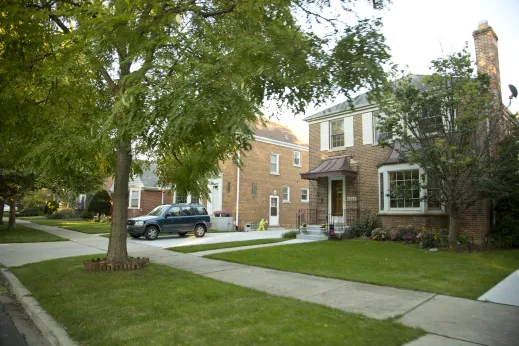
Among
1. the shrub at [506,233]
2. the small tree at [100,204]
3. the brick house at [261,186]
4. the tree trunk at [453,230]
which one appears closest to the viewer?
the tree trunk at [453,230]

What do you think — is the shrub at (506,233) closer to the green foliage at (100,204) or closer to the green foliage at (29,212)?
the green foliage at (100,204)

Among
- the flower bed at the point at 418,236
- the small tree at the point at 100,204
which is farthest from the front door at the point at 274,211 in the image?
the small tree at the point at 100,204

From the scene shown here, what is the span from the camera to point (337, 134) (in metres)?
17.5

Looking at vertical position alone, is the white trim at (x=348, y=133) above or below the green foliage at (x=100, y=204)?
above

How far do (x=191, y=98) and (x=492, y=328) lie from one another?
4793mm

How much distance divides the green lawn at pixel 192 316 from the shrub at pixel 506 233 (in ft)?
31.9

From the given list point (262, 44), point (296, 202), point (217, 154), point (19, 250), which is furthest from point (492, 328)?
point (296, 202)

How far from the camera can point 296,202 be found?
28.1 meters

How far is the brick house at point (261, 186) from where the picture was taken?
2406cm

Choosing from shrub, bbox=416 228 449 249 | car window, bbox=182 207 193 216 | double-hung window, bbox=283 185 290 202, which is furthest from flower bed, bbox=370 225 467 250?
double-hung window, bbox=283 185 290 202

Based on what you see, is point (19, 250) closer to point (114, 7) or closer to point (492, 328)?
point (114, 7)

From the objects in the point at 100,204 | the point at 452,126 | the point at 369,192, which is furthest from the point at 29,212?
the point at 452,126

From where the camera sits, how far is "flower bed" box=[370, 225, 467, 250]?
12062 millimetres

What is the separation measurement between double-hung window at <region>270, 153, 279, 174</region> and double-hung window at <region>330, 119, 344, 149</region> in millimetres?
9030
